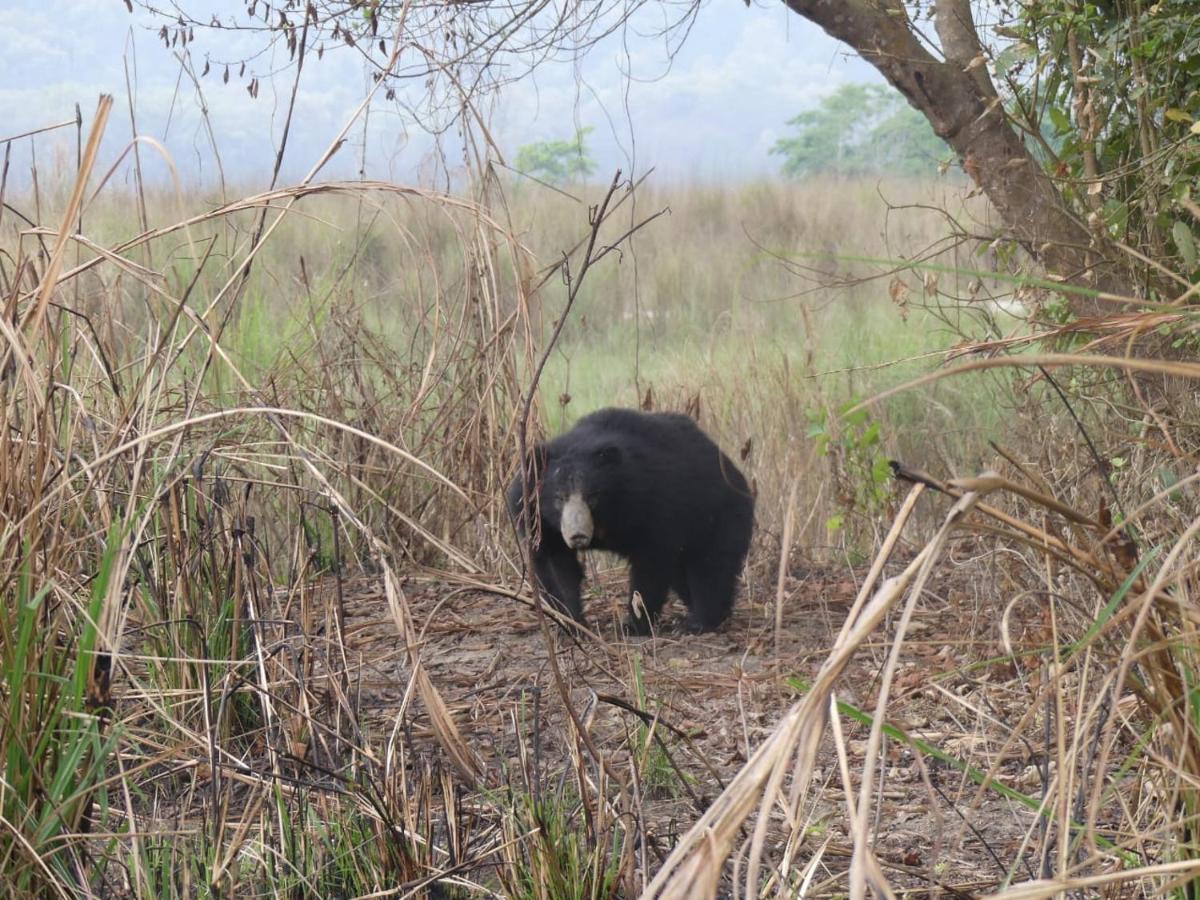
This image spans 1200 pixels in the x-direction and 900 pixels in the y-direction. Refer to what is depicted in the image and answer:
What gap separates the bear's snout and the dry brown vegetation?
221 millimetres

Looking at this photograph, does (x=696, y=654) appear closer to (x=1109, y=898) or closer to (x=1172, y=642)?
(x=1109, y=898)

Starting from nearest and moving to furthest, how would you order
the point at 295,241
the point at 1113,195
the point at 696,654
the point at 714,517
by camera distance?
1. the point at 1113,195
2. the point at 696,654
3. the point at 714,517
4. the point at 295,241

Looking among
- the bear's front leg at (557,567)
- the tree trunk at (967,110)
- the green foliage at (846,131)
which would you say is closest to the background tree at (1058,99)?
the tree trunk at (967,110)

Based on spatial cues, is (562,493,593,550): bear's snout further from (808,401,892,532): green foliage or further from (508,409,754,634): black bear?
(808,401,892,532): green foliage

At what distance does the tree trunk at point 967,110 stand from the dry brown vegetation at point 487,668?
39cm

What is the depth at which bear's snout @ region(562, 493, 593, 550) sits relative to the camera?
5.08 m

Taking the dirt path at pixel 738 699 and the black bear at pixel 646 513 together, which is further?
the black bear at pixel 646 513

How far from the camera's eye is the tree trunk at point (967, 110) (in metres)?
4.37

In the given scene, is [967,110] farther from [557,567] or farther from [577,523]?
[557,567]

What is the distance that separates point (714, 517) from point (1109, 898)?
3.26 metres

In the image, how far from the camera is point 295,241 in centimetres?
1628

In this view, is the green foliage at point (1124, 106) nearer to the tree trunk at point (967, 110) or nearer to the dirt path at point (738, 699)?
the tree trunk at point (967, 110)

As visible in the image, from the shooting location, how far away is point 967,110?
4.72 meters

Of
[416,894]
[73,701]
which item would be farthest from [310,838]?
[73,701]
